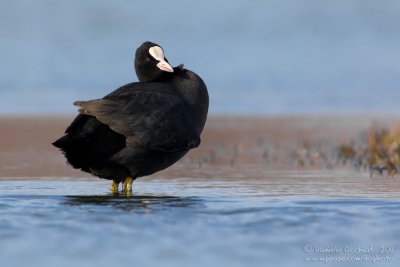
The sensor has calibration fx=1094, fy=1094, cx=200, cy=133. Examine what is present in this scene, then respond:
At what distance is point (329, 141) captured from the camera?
16.4 metres

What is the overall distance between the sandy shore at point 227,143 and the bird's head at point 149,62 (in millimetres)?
1723

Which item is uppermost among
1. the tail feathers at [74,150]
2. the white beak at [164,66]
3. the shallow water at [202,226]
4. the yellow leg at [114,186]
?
the white beak at [164,66]

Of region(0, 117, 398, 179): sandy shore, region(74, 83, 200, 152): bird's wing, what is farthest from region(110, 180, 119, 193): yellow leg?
region(0, 117, 398, 179): sandy shore

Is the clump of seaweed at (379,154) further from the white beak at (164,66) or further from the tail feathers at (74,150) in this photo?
the tail feathers at (74,150)

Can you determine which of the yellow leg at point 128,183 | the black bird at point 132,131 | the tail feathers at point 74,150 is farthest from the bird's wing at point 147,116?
the yellow leg at point 128,183

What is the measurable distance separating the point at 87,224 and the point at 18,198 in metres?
1.74

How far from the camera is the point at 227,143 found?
17.2 m

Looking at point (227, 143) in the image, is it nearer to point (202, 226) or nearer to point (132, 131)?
point (132, 131)

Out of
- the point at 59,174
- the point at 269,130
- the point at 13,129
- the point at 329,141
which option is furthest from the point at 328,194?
the point at 13,129

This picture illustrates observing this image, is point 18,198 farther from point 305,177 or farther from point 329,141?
point 329,141

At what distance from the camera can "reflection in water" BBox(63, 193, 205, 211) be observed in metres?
8.79

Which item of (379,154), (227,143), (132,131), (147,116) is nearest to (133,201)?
(132,131)

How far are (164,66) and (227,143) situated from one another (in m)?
6.58

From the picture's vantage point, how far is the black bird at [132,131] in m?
9.70
